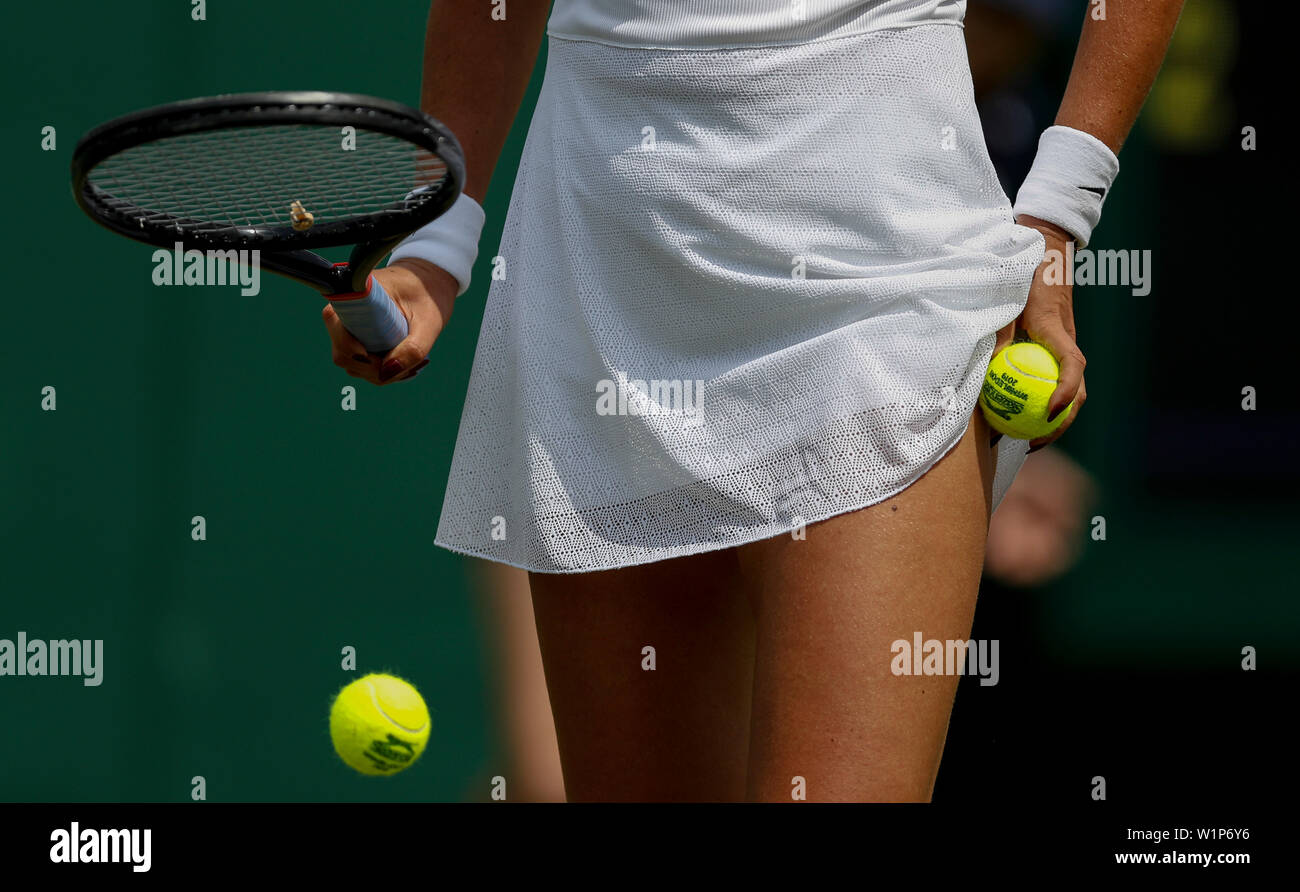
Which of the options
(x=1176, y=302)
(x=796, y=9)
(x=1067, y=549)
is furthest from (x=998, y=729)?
(x=796, y=9)

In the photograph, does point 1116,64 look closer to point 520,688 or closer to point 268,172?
point 268,172

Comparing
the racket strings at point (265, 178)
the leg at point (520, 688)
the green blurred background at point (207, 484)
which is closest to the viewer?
the racket strings at point (265, 178)

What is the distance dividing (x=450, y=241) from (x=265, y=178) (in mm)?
237

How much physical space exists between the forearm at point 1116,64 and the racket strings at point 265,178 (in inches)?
25.3

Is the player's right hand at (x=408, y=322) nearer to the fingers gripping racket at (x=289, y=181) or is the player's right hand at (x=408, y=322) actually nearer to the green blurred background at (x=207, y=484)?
the fingers gripping racket at (x=289, y=181)

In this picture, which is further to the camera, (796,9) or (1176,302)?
(1176,302)

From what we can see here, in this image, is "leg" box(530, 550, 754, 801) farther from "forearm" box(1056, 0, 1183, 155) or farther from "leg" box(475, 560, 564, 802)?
"leg" box(475, 560, 564, 802)

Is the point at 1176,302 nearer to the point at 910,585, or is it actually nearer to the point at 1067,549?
the point at 1067,549

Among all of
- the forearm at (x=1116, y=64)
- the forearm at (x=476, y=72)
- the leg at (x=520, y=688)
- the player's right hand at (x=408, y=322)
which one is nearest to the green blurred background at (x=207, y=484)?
the leg at (x=520, y=688)

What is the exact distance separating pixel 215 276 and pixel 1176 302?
7.67 feet

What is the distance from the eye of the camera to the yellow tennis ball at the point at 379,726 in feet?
6.98

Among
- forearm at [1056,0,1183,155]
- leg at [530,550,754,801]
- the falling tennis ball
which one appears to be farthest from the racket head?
forearm at [1056,0,1183,155]

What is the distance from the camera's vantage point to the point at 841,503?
57.9 inches

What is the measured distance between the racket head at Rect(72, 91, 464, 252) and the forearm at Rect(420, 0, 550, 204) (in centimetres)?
19
